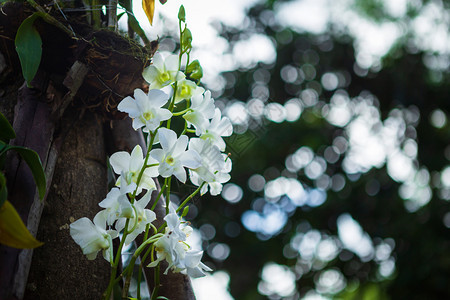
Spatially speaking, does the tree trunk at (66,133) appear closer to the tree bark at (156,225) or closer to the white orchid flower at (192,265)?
the tree bark at (156,225)

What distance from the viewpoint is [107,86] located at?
71 centimetres

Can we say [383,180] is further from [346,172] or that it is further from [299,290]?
[299,290]

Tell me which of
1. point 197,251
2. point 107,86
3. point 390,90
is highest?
point 107,86

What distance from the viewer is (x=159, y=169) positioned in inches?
22.0

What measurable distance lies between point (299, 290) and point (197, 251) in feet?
14.1

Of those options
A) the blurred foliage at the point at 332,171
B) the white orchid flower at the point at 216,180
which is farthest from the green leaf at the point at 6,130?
the blurred foliage at the point at 332,171

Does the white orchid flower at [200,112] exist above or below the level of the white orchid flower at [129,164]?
above

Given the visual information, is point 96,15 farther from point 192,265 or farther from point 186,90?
point 192,265

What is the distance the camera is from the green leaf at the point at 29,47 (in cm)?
61

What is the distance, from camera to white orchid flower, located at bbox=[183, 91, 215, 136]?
62cm

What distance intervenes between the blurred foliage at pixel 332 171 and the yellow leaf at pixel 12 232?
3.66 meters

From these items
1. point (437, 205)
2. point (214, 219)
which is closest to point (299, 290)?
point (214, 219)

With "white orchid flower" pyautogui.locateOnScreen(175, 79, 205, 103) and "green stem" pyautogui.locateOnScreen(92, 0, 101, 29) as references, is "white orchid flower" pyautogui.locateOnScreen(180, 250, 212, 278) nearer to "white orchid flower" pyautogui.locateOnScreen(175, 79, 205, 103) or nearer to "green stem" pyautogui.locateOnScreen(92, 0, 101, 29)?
"white orchid flower" pyautogui.locateOnScreen(175, 79, 205, 103)

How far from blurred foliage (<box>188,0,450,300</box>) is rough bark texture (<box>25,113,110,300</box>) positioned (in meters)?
3.40
